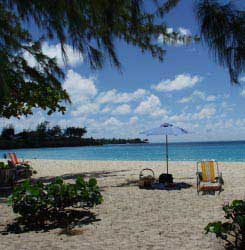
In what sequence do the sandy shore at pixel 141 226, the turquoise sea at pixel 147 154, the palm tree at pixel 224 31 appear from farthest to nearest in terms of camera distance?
the turquoise sea at pixel 147 154
the sandy shore at pixel 141 226
the palm tree at pixel 224 31

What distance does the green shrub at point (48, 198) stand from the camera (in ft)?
15.8

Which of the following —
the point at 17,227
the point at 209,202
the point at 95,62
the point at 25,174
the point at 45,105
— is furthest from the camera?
the point at 25,174

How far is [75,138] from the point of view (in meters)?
98.9

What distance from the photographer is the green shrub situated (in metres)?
4.81

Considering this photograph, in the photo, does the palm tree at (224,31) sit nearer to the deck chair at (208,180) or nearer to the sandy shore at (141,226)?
the sandy shore at (141,226)

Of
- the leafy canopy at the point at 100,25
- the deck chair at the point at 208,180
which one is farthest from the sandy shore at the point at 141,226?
the leafy canopy at the point at 100,25

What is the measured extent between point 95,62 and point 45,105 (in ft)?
24.2

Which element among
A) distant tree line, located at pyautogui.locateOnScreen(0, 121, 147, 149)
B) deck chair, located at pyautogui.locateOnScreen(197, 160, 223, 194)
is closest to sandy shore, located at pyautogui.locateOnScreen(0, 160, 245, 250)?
deck chair, located at pyautogui.locateOnScreen(197, 160, 223, 194)

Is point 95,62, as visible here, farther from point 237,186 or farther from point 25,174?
point 25,174

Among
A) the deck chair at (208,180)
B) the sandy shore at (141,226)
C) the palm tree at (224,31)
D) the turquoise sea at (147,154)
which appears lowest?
the turquoise sea at (147,154)

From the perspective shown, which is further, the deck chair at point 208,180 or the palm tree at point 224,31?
the deck chair at point 208,180

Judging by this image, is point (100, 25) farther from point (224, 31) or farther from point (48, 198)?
point (48, 198)

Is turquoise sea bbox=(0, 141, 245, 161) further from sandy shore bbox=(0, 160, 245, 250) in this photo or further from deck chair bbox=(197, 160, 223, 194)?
sandy shore bbox=(0, 160, 245, 250)

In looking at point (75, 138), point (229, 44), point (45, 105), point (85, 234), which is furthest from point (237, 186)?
point (75, 138)
